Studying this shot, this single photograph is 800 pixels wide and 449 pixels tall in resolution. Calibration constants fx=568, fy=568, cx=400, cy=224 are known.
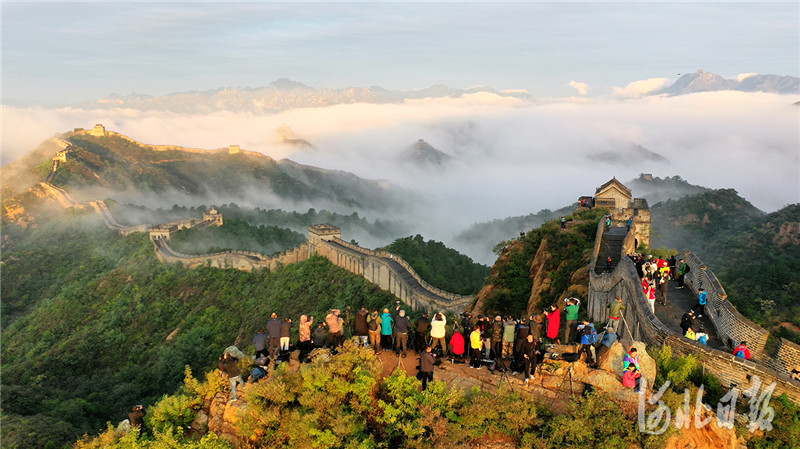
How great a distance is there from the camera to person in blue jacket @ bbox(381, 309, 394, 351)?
17.5 m

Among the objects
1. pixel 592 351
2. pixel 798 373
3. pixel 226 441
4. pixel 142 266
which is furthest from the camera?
pixel 142 266

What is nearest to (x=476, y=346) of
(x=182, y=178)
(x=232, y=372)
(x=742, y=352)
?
(x=742, y=352)

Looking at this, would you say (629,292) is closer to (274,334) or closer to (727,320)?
(727,320)

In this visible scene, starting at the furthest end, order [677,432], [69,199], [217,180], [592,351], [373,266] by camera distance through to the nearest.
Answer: [217,180] → [69,199] → [373,266] → [592,351] → [677,432]

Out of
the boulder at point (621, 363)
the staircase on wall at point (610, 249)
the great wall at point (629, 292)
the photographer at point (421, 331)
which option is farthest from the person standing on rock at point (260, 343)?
the staircase on wall at point (610, 249)

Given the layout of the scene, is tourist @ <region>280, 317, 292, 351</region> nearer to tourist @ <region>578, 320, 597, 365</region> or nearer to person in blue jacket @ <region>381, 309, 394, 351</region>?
person in blue jacket @ <region>381, 309, 394, 351</region>

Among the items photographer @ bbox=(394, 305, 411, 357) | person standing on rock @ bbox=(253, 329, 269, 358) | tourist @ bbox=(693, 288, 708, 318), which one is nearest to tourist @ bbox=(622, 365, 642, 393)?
photographer @ bbox=(394, 305, 411, 357)

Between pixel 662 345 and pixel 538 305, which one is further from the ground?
pixel 662 345

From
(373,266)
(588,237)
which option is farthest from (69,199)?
(588,237)

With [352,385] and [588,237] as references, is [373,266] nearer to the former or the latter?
[588,237]

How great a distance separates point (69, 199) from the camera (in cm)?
10488

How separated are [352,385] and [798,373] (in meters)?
11.3

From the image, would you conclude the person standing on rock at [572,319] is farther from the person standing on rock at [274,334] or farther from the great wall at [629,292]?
the person standing on rock at [274,334]

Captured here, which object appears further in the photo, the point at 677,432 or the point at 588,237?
the point at 588,237
